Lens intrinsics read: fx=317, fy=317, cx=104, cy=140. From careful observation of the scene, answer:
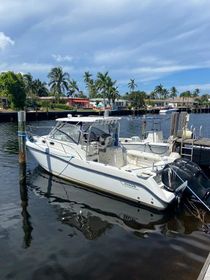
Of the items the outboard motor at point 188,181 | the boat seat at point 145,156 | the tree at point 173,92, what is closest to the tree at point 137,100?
the tree at point 173,92

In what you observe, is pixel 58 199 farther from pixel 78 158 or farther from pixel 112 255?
pixel 112 255

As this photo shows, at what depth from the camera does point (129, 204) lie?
39.1ft

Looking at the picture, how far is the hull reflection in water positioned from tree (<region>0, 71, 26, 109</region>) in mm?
51729

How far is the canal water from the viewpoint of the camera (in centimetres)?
755

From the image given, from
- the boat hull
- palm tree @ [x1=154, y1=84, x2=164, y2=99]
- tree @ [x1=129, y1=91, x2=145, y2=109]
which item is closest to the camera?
the boat hull

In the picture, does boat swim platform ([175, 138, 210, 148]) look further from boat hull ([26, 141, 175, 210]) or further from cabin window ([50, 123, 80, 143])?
boat hull ([26, 141, 175, 210])

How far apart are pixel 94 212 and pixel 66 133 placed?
4627mm

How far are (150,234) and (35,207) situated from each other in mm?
4448

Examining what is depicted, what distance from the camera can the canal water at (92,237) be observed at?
24.8 ft

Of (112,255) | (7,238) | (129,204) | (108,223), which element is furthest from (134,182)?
(7,238)

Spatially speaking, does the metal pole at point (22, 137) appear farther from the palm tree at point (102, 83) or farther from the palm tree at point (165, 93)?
the palm tree at point (165, 93)

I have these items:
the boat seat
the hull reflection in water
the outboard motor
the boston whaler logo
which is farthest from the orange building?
the outboard motor

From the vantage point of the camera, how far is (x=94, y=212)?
11375 millimetres

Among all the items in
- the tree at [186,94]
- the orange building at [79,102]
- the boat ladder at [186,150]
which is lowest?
the boat ladder at [186,150]
